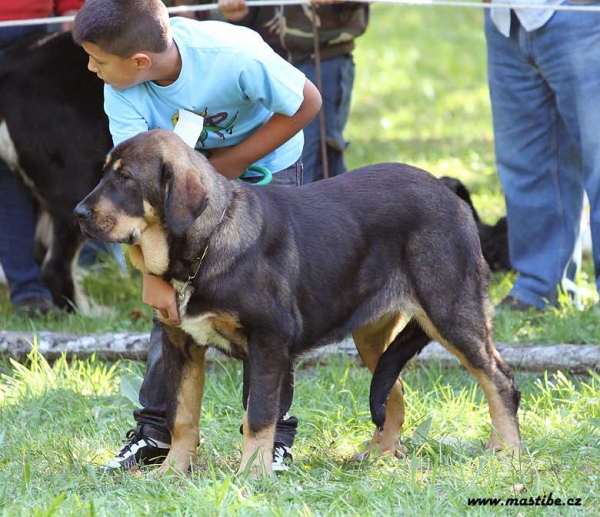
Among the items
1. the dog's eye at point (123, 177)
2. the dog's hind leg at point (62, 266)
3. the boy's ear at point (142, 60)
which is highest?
the boy's ear at point (142, 60)

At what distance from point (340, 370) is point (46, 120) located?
2241 millimetres

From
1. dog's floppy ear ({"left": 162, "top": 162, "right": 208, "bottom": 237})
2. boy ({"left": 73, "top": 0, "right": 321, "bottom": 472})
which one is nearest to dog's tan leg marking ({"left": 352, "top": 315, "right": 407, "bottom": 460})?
boy ({"left": 73, "top": 0, "right": 321, "bottom": 472})

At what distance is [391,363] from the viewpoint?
4.25 meters

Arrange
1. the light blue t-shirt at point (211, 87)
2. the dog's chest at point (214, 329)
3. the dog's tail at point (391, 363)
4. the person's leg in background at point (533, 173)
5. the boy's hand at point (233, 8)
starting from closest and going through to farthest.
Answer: the dog's chest at point (214, 329)
the light blue t-shirt at point (211, 87)
the dog's tail at point (391, 363)
the boy's hand at point (233, 8)
the person's leg in background at point (533, 173)

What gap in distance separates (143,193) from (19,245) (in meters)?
3.27

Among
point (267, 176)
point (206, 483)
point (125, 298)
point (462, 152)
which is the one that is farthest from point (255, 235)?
point (462, 152)

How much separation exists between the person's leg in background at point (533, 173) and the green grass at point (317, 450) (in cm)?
115

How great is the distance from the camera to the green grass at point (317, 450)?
3662mm

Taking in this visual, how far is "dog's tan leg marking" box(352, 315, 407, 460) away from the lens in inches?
171

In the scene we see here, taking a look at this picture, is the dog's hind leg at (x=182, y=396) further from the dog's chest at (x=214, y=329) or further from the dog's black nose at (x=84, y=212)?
the dog's black nose at (x=84, y=212)

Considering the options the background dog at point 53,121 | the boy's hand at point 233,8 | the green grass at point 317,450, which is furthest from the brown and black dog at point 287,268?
the background dog at point 53,121

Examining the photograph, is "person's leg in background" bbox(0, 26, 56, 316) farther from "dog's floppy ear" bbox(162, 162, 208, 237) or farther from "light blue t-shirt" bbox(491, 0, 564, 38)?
"dog's floppy ear" bbox(162, 162, 208, 237)

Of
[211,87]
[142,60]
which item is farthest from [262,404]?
[142,60]

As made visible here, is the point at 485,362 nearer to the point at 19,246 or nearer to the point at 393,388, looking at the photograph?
the point at 393,388
